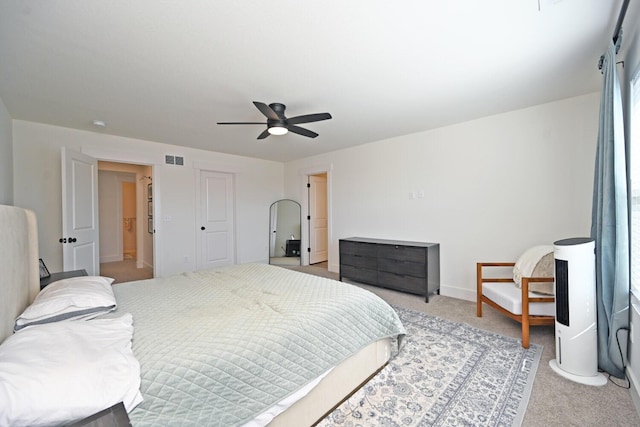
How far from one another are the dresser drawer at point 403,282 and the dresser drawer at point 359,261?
17 centimetres

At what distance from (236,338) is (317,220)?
4915 mm

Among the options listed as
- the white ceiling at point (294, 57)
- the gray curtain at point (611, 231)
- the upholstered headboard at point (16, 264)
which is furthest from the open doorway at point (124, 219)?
the gray curtain at point (611, 231)

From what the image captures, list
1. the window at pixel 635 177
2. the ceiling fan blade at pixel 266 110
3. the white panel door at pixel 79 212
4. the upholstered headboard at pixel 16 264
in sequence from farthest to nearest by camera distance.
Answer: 1. the white panel door at pixel 79 212
2. the ceiling fan blade at pixel 266 110
3. the window at pixel 635 177
4. the upholstered headboard at pixel 16 264

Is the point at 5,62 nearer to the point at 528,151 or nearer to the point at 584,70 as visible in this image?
→ the point at 584,70

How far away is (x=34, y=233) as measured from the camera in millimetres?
1930

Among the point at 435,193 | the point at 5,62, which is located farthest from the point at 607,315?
the point at 5,62

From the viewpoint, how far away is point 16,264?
1494mm

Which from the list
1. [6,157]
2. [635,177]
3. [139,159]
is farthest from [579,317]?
[6,157]

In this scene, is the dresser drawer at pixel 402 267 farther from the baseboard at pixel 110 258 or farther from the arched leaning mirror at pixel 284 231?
the baseboard at pixel 110 258

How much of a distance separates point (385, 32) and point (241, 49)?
3.29ft

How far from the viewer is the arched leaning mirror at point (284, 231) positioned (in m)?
6.14

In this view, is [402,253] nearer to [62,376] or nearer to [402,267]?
[402,267]

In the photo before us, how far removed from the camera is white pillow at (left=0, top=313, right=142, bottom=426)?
82 centimetres

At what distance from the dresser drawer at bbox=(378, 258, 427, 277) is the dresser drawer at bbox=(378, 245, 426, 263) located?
6 centimetres
